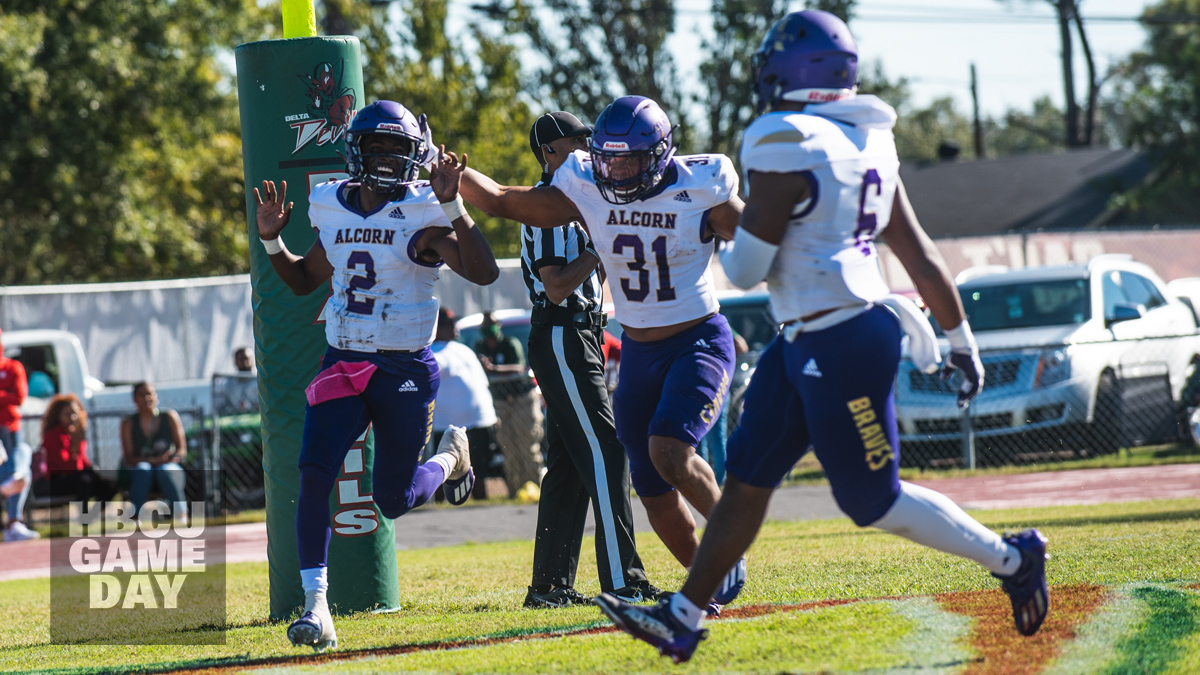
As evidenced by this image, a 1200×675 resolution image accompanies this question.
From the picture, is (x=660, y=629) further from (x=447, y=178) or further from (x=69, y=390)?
(x=69, y=390)

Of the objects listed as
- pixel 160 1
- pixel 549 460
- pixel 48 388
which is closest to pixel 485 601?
pixel 549 460

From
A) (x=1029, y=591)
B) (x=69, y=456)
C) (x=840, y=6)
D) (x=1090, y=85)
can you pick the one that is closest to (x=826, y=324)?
(x=1029, y=591)

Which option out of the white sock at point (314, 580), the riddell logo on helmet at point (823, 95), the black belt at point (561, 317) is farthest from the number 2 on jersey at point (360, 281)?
the riddell logo on helmet at point (823, 95)

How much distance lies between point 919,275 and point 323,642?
2702 mm

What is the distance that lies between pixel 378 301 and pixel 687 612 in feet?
6.45

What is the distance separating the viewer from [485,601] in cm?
656

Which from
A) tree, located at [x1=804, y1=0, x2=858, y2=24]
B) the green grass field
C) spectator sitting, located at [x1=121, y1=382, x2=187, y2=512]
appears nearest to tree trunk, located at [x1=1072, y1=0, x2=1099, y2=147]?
tree, located at [x1=804, y1=0, x2=858, y2=24]

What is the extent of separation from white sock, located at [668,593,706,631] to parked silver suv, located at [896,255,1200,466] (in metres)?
8.69

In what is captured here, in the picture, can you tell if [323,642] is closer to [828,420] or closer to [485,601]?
[485,601]

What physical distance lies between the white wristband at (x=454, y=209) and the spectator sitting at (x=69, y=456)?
9267 mm

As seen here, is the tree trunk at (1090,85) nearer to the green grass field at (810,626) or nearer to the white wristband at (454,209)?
the green grass field at (810,626)

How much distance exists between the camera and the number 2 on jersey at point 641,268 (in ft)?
16.7

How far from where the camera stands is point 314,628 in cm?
496

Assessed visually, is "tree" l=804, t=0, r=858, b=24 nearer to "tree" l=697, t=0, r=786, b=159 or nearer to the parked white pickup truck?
"tree" l=697, t=0, r=786, b=159
